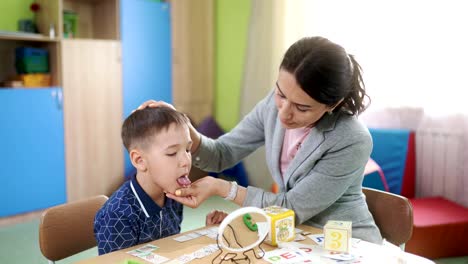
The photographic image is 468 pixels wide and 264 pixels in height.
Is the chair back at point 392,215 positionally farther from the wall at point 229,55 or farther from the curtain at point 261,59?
the wall at point 229,55

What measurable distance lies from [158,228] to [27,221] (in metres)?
2.49

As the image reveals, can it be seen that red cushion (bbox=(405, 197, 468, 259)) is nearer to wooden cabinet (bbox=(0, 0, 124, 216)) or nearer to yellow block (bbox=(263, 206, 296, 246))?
yellow block (bbox=(263, 206, 296, 246))

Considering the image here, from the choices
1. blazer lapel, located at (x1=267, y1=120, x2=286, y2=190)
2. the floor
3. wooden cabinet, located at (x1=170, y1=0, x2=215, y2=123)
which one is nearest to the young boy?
blazer lapel, located at (x1=267, y1=120, x2=286, y2=190)

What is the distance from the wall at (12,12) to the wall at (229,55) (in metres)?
1.84

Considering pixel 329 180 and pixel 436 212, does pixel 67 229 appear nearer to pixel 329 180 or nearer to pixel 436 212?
pixel 329 180

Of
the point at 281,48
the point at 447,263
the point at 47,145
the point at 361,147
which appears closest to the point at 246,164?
the point at 281,48

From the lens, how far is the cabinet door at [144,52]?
4004mm

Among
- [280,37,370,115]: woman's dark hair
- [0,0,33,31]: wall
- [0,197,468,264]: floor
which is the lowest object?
[0,197,468,264]: floor

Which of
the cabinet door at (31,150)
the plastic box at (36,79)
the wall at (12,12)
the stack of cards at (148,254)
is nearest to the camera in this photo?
the stack of cards at (148,254)

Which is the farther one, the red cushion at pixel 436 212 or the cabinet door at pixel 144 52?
the cabinet door at pixel 144 52

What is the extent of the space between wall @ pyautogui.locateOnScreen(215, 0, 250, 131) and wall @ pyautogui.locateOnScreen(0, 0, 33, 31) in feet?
6.04

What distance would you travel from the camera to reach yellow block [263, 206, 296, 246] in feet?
4.08

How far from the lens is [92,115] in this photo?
3.78 m

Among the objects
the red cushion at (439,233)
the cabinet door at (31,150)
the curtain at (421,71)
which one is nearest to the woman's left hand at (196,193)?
the red cushion at (439,233)
